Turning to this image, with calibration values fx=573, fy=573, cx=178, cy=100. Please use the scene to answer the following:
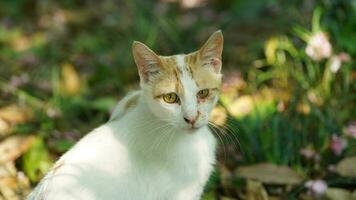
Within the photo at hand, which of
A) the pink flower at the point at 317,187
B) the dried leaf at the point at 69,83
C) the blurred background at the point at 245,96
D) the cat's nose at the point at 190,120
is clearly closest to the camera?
the cat's nose at the point at 190,120

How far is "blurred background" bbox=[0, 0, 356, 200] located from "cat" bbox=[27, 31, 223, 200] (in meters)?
0.36

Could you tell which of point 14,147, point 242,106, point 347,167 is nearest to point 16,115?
point 14,147

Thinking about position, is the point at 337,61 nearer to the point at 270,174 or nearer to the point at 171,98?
the point at 270,174

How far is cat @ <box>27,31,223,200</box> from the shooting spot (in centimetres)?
255

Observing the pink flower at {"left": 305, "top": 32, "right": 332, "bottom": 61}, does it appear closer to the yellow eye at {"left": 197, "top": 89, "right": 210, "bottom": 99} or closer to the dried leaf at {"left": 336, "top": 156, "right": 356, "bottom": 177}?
the dried leaf at {"left": 336, "top": 156, "right": 356, "bottom": 177}

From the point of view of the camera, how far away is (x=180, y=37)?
5078 mm

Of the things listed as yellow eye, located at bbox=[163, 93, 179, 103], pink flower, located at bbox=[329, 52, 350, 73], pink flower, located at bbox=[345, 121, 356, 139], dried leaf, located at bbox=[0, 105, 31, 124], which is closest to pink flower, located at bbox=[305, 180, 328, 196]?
pink flower, located at bbox=[345, 121, 356, 139]

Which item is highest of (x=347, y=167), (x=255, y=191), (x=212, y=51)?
(x=212, y=51)

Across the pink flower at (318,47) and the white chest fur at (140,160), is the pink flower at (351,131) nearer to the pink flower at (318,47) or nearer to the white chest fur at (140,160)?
the pink flower at (318,47)

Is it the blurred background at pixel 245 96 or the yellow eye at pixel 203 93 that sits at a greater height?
the yellow eye at pixel 203 93

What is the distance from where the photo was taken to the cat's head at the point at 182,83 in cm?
256

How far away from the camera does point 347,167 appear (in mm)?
3328

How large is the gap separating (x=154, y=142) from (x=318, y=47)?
1433mm

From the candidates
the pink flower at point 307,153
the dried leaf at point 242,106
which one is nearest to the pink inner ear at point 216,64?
the pink flower at point 307,153
